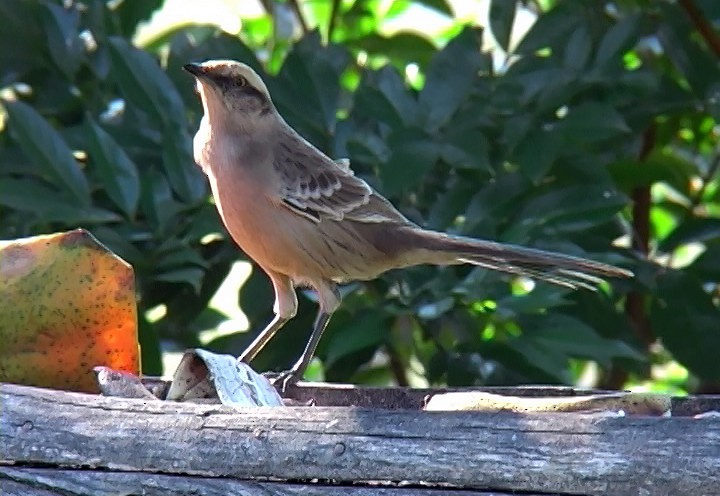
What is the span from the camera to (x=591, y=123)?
147 inches

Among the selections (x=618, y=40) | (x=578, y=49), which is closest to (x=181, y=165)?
(x=578, y=49)

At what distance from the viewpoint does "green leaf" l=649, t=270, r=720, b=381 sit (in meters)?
3.91

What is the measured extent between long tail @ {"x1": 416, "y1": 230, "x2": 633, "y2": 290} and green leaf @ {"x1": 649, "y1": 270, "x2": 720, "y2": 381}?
1.35ft

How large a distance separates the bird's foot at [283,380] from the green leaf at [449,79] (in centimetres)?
94

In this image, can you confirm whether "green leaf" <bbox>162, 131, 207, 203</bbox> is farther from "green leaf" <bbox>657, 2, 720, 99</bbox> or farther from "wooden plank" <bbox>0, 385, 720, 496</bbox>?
"wooden plank" <bbox>0, 385, 720, 496</bbox>

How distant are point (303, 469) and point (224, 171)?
1.64 metres

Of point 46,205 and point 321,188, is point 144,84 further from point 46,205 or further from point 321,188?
point 321,188

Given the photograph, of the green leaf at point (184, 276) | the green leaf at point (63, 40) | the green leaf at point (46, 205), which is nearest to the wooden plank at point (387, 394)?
the green leaf at point (184, 276)

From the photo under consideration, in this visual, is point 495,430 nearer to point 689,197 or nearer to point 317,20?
point 689,197

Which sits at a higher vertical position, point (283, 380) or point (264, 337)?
point (283, 380)

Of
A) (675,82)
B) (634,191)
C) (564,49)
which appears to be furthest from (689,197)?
(564,49)

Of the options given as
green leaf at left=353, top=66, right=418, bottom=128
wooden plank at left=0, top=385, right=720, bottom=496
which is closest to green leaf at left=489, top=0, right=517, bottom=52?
green leaf at left=353, top=66, right=418, bottom=128

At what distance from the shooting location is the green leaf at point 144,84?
3.95m

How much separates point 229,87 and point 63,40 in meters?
0.94
